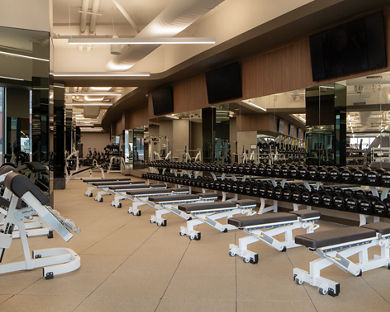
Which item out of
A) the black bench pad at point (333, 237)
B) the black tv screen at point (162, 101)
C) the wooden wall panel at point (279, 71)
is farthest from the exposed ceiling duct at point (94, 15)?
the black bench pad at point (333, 237)

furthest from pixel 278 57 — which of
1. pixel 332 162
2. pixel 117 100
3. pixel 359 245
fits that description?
pixel 117 100

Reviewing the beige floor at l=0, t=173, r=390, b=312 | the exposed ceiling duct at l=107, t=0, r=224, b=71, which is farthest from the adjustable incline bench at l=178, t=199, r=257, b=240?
→ the exposed ceiling duct at l=107, t=0, r=224, b=71

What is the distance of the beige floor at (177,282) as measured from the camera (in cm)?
241

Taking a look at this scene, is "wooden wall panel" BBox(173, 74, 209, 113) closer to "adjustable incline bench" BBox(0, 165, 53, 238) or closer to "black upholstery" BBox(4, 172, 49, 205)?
"adjustable incline bench" BBox(0, 165, 53, 238)

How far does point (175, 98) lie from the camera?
10070 millimetres

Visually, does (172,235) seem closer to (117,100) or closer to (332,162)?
(332,162)

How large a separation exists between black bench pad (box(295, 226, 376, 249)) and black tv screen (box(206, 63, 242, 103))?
16.1 feet

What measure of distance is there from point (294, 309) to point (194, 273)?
0.95 m

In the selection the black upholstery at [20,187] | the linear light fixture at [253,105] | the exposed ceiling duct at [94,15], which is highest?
the exposed ceiling duct at [94,15]

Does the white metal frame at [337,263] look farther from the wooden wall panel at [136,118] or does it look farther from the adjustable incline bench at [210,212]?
the wooden wall panel at [136,118]

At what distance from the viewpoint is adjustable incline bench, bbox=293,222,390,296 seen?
264 centimetres

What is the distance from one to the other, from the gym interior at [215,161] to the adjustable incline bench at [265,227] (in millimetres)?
19

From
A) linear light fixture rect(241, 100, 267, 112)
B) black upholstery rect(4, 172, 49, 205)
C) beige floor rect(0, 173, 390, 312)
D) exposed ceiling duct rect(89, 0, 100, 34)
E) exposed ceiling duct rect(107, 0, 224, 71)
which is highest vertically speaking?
exposed ceiling duct rect(89, 0, 100, 34)

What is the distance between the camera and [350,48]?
5.19m
